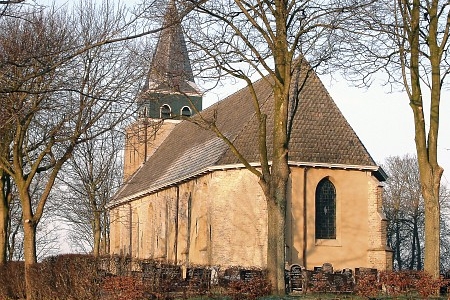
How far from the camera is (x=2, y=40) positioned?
19812mm

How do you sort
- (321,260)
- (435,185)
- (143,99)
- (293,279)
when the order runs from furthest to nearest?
(321,260)
(293,279)
(143,99)
(435,185)

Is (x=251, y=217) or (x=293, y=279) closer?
(x=293, y=279)

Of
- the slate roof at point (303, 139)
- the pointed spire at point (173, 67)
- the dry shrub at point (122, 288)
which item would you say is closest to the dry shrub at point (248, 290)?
the dry shrub at point (122, 288)

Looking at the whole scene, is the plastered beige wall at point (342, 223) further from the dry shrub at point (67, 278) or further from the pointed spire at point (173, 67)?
the dry shrub at point (67, 278)

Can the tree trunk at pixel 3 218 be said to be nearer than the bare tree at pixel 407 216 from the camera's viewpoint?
Yes

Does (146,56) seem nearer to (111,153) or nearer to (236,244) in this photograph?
(236,244)

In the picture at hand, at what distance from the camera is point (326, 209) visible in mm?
33438

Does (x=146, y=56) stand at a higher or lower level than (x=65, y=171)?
higher

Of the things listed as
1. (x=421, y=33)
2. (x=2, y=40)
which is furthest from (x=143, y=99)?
(x=421, y=33)

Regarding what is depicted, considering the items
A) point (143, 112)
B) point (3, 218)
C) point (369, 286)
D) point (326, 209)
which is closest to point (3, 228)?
point (3, 218)

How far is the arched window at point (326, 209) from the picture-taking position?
109 feet

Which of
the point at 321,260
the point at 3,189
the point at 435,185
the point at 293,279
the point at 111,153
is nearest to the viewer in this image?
the point at 435,185

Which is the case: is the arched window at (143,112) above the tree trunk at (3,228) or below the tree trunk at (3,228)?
above

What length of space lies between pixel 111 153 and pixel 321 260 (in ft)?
42.6
